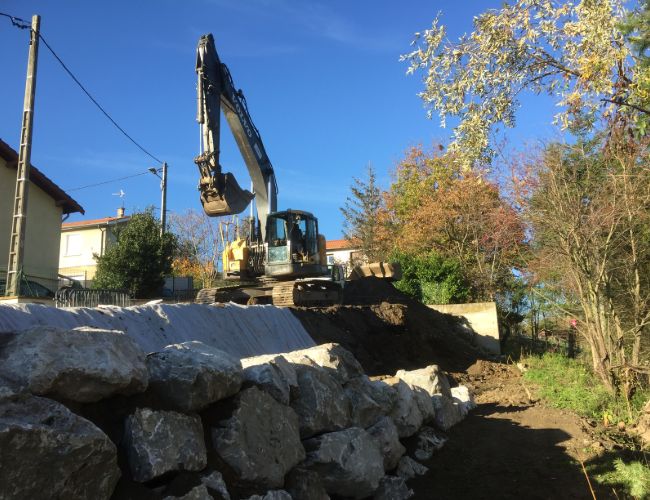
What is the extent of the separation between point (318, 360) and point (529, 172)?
899cm

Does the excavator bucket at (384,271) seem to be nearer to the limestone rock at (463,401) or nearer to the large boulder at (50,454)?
the limestone rock at (463,401)

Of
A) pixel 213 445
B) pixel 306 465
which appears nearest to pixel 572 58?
pixel 306 465

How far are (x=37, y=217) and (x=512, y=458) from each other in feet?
73.0

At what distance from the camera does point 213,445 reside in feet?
10.3

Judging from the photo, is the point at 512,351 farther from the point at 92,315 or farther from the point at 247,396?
the point at 247,396

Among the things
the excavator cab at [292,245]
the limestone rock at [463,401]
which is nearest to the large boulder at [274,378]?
the limestone rock at [463,401]

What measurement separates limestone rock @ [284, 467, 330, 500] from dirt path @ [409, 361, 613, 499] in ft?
4.82

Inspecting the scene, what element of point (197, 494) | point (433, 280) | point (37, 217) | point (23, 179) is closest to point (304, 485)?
point (197, 494)

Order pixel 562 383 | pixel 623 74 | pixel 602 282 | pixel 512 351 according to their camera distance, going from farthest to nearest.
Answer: pixel 512 351, pixel 562 383, pixel 602 282, pixel 623 74

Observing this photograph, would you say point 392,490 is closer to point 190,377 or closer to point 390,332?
point 190,377

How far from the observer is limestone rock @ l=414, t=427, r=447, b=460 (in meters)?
5.68

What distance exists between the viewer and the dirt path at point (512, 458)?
4.99m

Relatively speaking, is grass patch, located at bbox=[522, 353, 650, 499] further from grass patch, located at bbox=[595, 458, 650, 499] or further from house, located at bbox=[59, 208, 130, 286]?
house, located at bbox=[59, 208, 130, 286]

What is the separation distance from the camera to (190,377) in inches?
122
